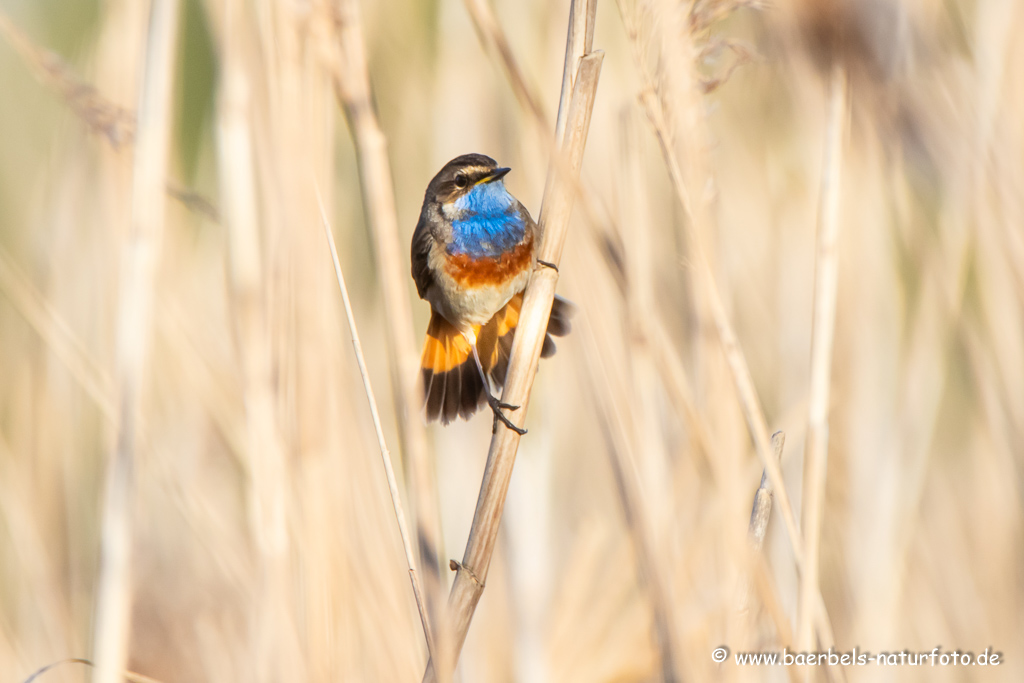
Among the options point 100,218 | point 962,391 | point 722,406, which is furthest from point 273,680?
point 962,391

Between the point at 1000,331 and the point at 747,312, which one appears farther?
the point at 747,312

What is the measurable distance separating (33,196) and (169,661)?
183 centimetres

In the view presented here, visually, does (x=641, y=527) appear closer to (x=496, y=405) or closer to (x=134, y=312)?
(x=496, y=405)

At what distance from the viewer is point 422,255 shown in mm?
2271

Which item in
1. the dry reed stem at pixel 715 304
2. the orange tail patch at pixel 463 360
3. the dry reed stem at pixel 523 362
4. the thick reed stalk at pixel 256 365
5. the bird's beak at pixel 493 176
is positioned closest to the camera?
the dry reed stem at pixel 523 362

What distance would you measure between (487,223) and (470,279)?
16cm

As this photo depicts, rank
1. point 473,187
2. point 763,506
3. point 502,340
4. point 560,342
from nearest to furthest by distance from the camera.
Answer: point 763,506
point 473,187
point 502,340
point 560,342

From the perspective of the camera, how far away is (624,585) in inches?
97.9

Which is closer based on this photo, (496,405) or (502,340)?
(496,405)

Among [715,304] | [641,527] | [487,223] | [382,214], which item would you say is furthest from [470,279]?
[641,527]

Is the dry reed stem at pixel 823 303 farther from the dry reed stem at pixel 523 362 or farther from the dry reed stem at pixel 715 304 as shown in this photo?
the dry reed stem at pixel 523 362

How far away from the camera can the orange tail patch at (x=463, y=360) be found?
→ 217 cm

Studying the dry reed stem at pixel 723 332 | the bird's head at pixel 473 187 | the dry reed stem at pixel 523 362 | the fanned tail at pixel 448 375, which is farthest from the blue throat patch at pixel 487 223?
the dry reed stem at pixel 723 332

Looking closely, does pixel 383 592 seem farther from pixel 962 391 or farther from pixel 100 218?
pixel 962 391
